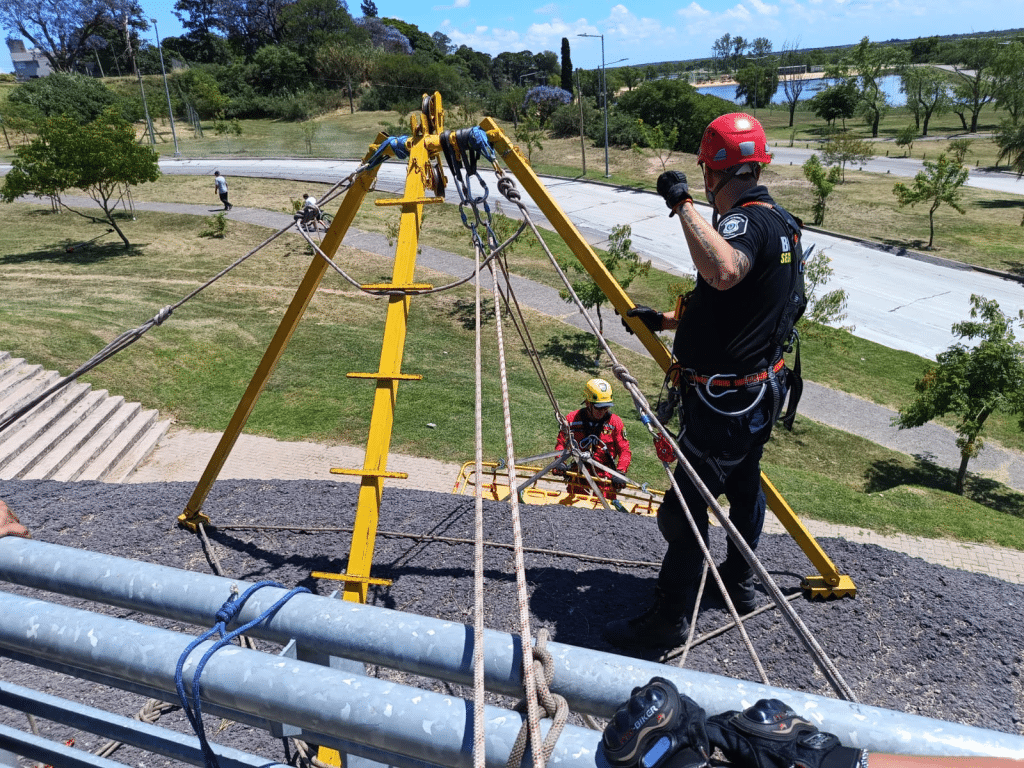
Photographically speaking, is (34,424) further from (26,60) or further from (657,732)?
(26,60)

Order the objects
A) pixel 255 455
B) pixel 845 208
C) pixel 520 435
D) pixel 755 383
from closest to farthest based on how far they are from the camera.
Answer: pixel 755 383 → pixel 255 455 → pixel 520 435 → pixel 845 208

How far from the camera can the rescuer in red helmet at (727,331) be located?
11.4 feet

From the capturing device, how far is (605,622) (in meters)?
4.73

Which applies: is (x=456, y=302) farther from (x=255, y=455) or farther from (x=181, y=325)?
(x=255, y=455)

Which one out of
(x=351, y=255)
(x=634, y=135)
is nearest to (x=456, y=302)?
(x=351, y=255)

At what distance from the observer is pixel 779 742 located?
123 cm

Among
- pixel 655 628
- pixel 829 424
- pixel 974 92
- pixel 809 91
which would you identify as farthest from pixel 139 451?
pixel 809 91

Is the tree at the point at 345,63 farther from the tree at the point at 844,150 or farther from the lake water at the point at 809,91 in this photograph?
the lake water at the point at 809,91

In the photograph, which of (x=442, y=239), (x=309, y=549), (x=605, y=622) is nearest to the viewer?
(x=605, y=622)

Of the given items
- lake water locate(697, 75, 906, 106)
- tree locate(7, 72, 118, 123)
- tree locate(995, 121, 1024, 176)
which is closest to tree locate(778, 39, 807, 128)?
lake water locate(697, 75, 906, 106)

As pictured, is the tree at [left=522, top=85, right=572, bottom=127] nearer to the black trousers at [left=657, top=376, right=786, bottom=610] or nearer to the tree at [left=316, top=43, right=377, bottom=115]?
the tree at [left=316, top=43, right=377, bottom=115]

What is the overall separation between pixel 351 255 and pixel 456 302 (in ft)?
17.1

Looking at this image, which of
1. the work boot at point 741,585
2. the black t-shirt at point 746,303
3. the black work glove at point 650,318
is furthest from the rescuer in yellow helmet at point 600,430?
the black t-shirt at point 746,303

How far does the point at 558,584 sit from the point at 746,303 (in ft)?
8.41
